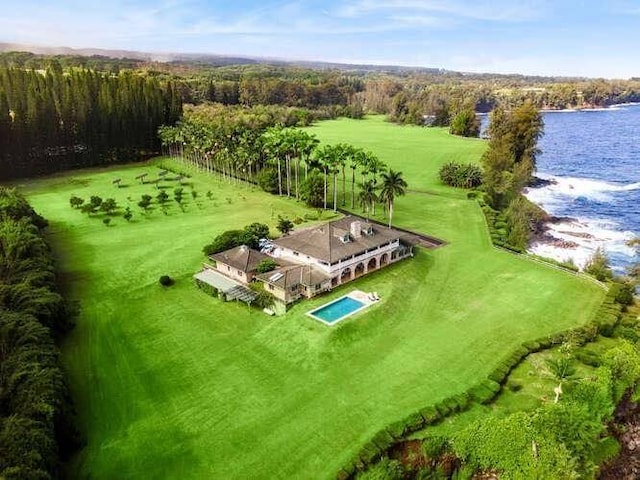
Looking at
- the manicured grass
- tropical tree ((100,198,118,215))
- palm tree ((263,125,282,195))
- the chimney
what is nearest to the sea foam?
the manicured grass

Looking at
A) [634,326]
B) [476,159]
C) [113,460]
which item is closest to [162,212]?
[113,460]

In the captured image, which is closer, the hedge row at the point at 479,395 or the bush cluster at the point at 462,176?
the hedge row at the point at 479,395

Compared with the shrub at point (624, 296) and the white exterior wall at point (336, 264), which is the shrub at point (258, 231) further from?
the shrub at point (624, 296)

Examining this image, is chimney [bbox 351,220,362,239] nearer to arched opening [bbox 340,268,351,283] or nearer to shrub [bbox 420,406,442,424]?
arched opening [bbox 340,268,351,283]

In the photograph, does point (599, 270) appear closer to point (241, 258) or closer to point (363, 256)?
point (363, 256)

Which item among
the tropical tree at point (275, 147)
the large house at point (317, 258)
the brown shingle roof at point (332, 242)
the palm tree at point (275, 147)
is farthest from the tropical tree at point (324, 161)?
the brown shingle roof at point (332, 242)

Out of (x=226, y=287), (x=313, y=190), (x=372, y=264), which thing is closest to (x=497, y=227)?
(x=372, y=264)

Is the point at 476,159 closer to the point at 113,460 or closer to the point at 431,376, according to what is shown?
Answer: the point at 431,376
